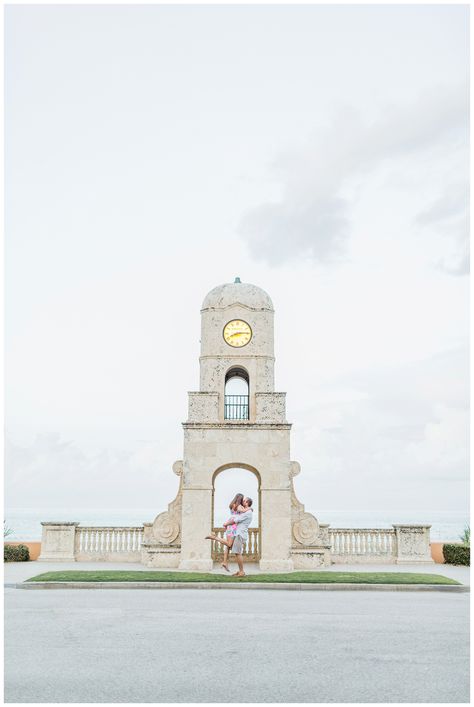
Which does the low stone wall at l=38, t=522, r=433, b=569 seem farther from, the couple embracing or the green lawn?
the green lawn

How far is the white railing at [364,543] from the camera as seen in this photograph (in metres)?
25.0

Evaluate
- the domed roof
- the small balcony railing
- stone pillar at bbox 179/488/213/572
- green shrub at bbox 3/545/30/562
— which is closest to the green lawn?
stone pillar at bbox 179/488/213/572

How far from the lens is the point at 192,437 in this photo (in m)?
23.5

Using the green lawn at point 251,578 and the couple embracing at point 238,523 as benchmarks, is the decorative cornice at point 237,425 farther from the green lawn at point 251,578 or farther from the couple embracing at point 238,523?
the green lawn at point 251,578

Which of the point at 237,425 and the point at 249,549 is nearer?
the point at 237,425

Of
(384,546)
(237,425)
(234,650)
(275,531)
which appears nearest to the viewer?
(234,650)

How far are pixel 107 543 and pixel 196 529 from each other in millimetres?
4200

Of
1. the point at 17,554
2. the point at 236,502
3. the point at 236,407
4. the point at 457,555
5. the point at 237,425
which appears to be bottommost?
the point at 17,554

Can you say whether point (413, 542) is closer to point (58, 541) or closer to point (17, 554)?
point (58, 541)

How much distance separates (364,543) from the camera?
82.2 ft

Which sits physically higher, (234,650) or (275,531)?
(234,650)

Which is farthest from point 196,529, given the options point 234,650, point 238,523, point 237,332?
point 234,650

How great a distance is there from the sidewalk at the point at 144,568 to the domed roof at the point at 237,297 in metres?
9.11

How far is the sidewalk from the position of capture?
21.1 meters
